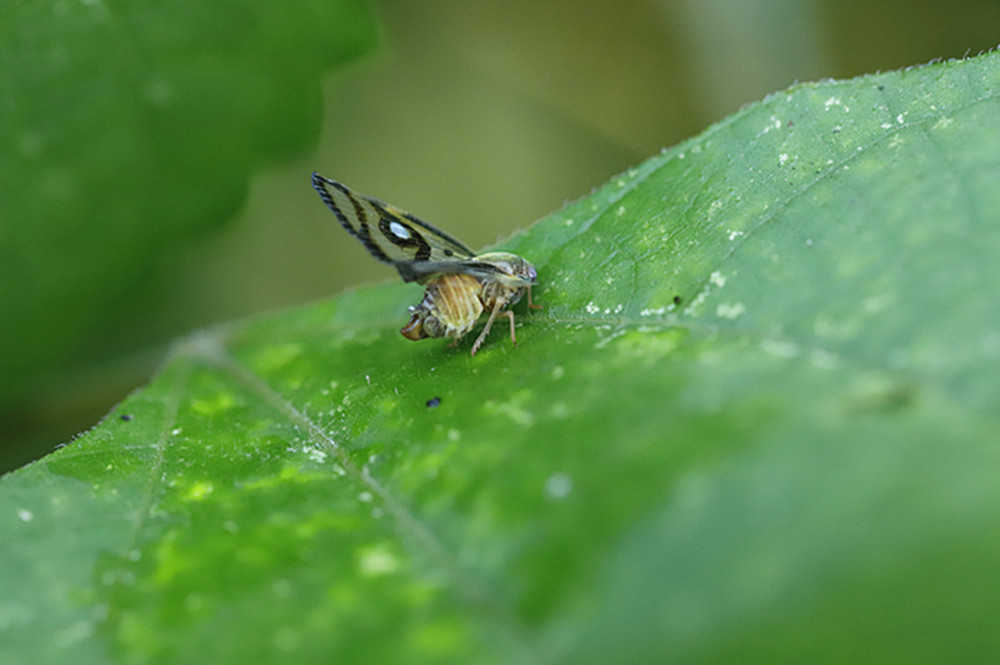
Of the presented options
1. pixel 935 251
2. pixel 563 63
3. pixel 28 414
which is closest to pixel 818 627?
pixel 935 251

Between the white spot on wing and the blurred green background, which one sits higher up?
the blurred green background

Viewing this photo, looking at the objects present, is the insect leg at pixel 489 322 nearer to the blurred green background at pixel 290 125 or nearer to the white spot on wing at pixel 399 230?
the white spot on wing at pixel 399 230

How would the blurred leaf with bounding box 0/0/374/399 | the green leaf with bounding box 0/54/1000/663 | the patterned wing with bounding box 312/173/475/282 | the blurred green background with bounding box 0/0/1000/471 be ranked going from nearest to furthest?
1. the green leaf with bounding box 0/54/1000/663
2. the patterned wing with bounding box 312/173/475/282
3. the blurred leaf with bounding box 0/0/374/399
4. the blurred green background with bounding box 0/0/1000/471

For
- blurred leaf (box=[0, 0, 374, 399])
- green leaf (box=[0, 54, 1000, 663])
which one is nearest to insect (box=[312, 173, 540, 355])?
green leaf (box=[0, 54, 1000, 663])

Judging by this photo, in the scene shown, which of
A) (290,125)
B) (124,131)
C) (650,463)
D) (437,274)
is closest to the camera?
(650,463)

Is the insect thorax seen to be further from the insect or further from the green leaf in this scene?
the green leaf

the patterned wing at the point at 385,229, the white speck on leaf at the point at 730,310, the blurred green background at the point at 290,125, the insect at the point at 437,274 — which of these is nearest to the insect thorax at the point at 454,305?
the insect at the point at 437,274

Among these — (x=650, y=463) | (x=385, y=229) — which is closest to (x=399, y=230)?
(x=385, y=229)

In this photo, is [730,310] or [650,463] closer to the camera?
[650,463]

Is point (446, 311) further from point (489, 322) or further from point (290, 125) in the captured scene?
point (290, 125)
